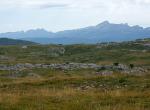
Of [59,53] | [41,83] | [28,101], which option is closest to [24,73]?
[41,83]

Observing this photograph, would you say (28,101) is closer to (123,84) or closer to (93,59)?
(123,84)

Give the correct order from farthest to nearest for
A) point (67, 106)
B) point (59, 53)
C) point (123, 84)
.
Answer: point (59, 53), point (123, 84), point (67, 106)

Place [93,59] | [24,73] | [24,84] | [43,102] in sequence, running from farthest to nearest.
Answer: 1. [93,59]
2. [24,73]
3. [24,84]
4. [43,102]

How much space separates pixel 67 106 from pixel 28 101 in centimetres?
300

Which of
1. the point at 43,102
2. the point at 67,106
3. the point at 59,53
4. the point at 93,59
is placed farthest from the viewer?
the point at 59,53

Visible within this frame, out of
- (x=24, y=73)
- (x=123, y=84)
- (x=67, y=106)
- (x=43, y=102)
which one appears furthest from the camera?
(x=24, y=73)

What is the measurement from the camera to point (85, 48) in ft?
394

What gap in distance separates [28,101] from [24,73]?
121 feet

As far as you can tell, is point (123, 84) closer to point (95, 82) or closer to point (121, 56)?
point (95, 82)

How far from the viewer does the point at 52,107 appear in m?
18.0

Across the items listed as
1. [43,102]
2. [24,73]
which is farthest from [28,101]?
[24,73]

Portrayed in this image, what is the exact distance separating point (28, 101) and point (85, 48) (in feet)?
330

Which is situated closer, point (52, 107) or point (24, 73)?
point (52, 107)

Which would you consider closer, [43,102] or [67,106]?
[67,106]
